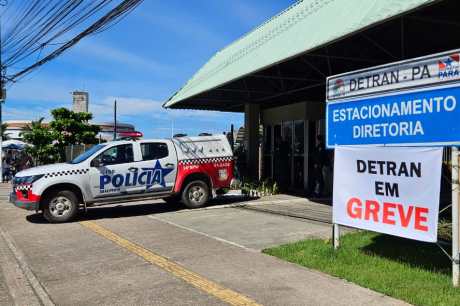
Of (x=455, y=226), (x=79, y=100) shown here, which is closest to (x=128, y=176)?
(x=455, y=226)

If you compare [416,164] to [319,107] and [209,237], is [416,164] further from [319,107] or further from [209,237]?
[319,107]

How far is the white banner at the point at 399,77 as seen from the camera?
5.82 meters

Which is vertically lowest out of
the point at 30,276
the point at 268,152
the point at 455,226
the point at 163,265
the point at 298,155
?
the point at 30,276

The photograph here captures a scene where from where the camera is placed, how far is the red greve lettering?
608 centimetres

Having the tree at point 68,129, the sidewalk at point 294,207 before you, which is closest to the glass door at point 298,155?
the sidewalk at point 294,207

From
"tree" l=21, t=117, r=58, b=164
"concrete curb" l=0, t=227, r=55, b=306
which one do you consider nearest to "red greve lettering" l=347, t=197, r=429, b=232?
"concrete curb" l=0, t=227, r=55, b=306

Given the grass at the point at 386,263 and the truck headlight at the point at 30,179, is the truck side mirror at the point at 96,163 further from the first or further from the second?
the grass at the point at 386,263

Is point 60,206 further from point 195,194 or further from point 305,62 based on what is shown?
point 305,62

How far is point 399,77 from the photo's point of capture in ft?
21.3

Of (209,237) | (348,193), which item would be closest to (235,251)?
(209,237)

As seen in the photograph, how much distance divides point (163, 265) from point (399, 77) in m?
4.11

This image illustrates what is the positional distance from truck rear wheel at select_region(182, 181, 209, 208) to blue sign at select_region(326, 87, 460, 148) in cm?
629

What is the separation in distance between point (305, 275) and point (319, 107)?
11.7m

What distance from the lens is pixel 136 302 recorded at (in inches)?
217
